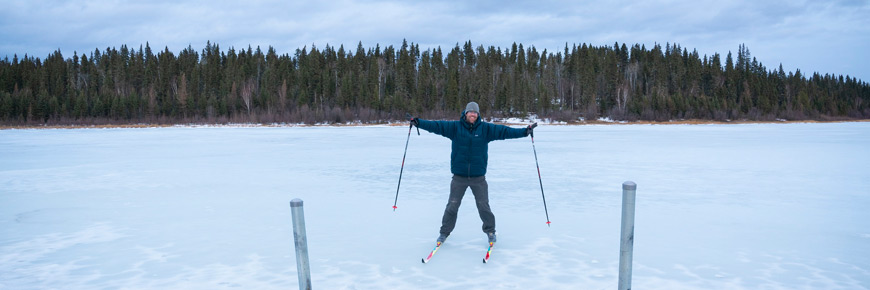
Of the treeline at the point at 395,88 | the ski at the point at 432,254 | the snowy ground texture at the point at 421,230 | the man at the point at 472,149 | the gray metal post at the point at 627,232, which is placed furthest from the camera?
the treeline at the point at 395,88

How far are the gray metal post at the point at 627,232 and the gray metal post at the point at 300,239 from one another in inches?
66.6

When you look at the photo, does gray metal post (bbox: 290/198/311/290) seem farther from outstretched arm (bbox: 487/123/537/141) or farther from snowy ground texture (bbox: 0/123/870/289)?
outstretched arm (bbox: 487/123/537/141)

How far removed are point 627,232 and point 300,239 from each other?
1.77m

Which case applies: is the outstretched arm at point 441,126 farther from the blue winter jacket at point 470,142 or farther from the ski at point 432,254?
the ski at point 432,254

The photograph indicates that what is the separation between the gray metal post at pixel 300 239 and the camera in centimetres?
310

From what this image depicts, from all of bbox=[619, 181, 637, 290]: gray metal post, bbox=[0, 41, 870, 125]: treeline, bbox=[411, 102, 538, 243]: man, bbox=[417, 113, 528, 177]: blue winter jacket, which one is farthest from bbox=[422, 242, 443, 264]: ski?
bbox=[0, 41, 870, 125]: treeline

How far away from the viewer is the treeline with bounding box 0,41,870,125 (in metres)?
80.4

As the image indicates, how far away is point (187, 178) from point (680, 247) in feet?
29.6

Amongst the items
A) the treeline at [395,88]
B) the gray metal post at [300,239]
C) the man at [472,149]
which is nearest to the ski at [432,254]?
the man at [472,149]

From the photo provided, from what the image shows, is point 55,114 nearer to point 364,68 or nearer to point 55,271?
point 364,68

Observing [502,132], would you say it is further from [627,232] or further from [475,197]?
[627,232]

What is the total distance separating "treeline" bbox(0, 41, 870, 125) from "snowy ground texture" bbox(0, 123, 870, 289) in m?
61.8

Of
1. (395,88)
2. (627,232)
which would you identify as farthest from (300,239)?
(395,88)

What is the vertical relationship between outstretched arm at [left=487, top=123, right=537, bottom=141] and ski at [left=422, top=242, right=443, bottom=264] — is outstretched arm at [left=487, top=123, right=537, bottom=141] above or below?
above
